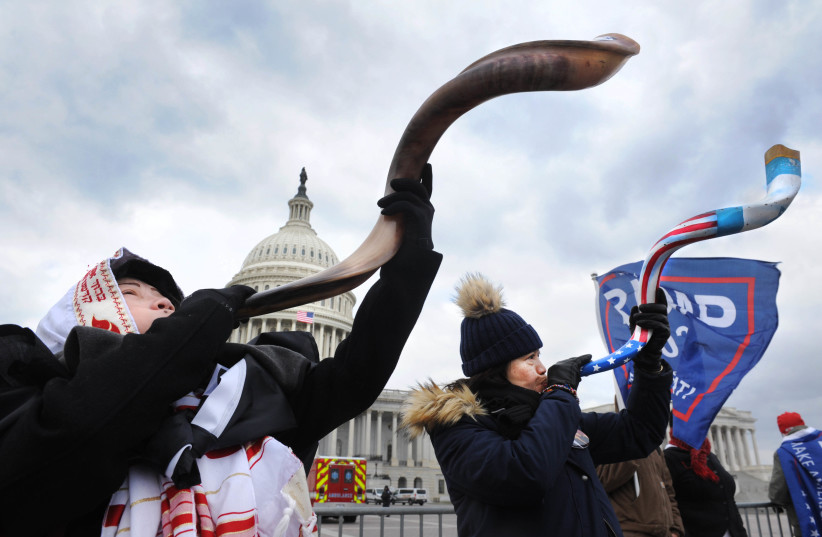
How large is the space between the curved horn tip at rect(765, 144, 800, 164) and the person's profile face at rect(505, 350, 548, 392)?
1.55 m

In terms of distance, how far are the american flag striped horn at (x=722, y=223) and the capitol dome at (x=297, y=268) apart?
63.3 m

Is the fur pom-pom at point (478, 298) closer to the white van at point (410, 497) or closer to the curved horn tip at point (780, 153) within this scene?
the curved horn tip at point (780, 153)

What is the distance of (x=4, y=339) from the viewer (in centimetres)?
143

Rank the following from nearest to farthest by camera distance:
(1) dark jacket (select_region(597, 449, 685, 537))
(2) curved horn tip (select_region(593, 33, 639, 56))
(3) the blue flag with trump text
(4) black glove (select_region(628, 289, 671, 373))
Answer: (2) curved horn tip (select_region(593, 33, 639, 56))
(4) black glove (select_region(628, 289, 671, 373))
(1) dark jacket (select_region(597, 449, 685, 537))
(3) the blue flag with trump text

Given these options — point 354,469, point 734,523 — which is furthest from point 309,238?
point 734,523

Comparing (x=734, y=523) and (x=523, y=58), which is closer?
(x=523, y=58)

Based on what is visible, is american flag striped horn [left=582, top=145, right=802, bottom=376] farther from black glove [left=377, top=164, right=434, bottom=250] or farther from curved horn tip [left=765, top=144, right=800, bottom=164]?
black glove [left=377, top=164, right=434, bottom=250]

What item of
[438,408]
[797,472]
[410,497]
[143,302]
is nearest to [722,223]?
[438,408]

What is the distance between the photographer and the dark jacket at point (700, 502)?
5391mm

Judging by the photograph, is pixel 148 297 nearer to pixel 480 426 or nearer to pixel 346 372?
pixel 346 372

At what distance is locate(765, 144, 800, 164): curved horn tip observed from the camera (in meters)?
2.75

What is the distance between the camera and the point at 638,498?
4.48 metres

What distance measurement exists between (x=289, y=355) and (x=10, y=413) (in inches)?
29.6

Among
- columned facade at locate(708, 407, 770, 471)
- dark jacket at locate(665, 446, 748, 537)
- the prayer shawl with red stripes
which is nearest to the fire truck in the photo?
dark jacket at locate(665, 446, 748, 537)
